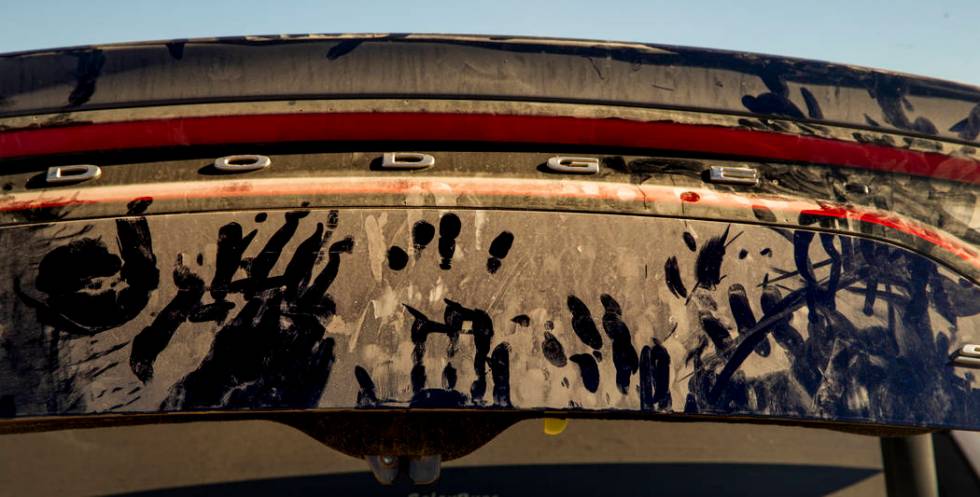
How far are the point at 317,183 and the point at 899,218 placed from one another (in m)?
1.30

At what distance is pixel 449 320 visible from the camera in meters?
1.63

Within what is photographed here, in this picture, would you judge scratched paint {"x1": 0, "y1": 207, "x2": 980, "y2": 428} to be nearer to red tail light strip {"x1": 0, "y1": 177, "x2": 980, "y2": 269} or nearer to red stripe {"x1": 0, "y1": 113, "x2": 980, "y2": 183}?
red tail light strip {"x1": 0, "y1": 177, "x2": 980, "y2": 269}

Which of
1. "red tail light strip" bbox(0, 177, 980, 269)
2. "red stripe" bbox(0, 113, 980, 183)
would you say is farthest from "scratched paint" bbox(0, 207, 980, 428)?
"red stripe" bbox(0, 113, 980, 183)

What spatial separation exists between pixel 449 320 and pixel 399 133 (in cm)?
40

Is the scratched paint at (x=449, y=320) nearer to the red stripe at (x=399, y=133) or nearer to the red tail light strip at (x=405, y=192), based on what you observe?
the red tail light strip at (x=405, y=192)

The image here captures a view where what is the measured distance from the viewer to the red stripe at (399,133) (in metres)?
1.66

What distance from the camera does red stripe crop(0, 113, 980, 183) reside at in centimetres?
166

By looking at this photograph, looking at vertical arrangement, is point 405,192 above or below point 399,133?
below

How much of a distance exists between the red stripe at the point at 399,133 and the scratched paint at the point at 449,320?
0.51ft

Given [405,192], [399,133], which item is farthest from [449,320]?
[399,133]

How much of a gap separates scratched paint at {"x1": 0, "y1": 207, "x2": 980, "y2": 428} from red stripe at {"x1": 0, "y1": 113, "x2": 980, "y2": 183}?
0.51 ft

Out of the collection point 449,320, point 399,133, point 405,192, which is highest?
point 399,133

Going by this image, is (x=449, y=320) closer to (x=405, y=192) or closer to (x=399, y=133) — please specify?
(x=405, y=192)

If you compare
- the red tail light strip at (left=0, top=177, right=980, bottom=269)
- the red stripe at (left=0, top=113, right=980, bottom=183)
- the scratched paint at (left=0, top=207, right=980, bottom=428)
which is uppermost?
the red stripe at (left=0, top=113, right=980, bottom=183)
